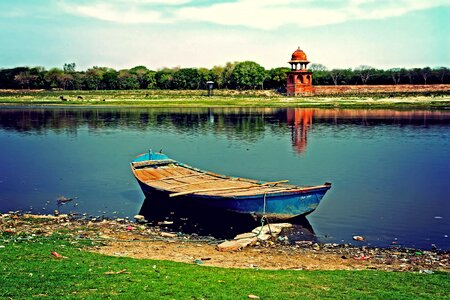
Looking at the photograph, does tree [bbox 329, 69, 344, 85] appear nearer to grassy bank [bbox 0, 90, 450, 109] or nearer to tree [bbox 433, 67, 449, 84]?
grassy bank [bbox 0, 90, 450, 109]

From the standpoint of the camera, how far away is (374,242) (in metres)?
18.5

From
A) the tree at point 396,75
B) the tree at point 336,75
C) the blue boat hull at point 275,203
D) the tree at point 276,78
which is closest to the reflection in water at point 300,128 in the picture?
the blue boat hull at point 275,203

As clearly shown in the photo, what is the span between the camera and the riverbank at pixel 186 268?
1131cm

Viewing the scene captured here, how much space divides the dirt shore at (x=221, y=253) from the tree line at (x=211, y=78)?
10333 cm

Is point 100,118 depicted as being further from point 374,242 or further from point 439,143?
point 374,242

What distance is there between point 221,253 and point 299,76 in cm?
9569

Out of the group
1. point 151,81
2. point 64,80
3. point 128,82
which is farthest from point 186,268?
point 64,80

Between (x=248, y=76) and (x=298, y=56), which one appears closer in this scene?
(x=298, y=56)

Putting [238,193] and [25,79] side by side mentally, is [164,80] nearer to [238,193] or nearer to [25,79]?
[25,79]

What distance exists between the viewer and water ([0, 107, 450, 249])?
2214 cm

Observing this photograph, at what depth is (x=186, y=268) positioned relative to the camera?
13508mm

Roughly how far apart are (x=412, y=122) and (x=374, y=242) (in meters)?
50.0

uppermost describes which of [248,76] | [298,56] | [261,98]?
[298,56]

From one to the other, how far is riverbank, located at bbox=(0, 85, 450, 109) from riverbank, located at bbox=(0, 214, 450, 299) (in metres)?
77.6
